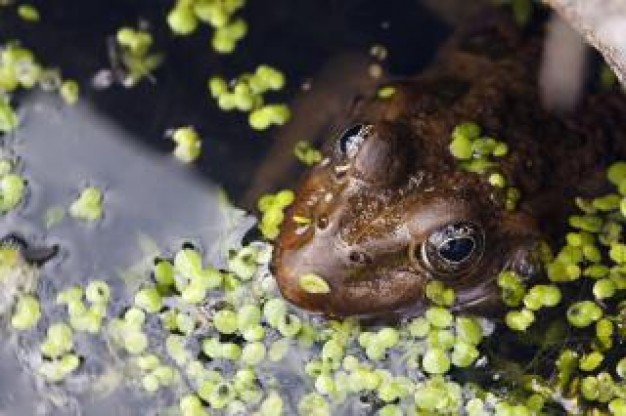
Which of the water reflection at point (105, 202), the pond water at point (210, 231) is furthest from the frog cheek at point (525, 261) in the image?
the water reflection at point (105, 202)

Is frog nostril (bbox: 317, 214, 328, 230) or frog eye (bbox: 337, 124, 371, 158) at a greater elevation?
frog eye (bbox: 337, 124, 371, 158)

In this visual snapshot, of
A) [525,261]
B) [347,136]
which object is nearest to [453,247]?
[525,261]

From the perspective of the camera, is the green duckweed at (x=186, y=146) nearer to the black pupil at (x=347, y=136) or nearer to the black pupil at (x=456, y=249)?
the black pupil at (x=347, y=136)

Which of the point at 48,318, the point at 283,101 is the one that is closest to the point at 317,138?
the point at 283,101

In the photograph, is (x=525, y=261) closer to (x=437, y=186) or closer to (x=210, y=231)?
(x=437, y=186)

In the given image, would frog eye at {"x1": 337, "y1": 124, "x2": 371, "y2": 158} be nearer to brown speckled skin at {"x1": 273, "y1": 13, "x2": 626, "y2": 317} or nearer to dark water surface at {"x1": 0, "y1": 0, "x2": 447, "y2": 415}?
brown speckled skin at {"x1": 273, "y1": 13, "x2": 626, "y2": 317}

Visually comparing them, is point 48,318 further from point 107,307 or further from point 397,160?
point 397,160

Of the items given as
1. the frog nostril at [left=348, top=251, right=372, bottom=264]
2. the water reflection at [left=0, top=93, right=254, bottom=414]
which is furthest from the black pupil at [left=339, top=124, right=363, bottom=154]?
the water reflection at [left=0, top=93, right=254, bottom=414]

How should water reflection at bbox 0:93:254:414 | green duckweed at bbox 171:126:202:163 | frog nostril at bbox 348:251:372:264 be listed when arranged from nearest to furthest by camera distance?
frog nostril at bbox 348:251:372:264
water reflection at bbox 0:93:254:414
green duckweed at bbox 171:126:202:163
